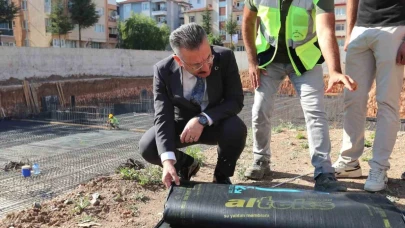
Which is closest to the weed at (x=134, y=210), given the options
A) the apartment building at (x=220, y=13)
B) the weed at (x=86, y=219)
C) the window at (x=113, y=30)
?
the weed at (x=86, y=219)

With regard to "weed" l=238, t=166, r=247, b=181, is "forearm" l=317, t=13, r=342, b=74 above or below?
above

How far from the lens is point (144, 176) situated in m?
2.66

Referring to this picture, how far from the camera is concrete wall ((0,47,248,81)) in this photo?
12844 mm

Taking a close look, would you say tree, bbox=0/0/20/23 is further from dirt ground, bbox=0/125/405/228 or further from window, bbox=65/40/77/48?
dirt ground, bbox=0/125/405/228

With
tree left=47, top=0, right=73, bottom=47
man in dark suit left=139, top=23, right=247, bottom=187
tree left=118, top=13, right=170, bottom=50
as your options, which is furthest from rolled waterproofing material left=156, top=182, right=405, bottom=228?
tree left=118, top=13, right=170, bottom=50

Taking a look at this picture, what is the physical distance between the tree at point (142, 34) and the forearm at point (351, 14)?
99.2 feet

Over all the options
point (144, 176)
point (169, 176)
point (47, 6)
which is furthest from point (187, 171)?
point (47, 6)

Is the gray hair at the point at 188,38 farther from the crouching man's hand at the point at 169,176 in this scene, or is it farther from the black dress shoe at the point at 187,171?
the black dress shoe at the point at 187,171

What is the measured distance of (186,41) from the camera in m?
1.82

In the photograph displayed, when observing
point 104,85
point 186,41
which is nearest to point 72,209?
point 186,41

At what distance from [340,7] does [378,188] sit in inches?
1533

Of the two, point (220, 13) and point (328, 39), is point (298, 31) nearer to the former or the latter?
point (328, 39)

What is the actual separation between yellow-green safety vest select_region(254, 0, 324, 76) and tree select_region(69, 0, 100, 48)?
28083mm

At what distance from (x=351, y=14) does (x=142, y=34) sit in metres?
30.4
